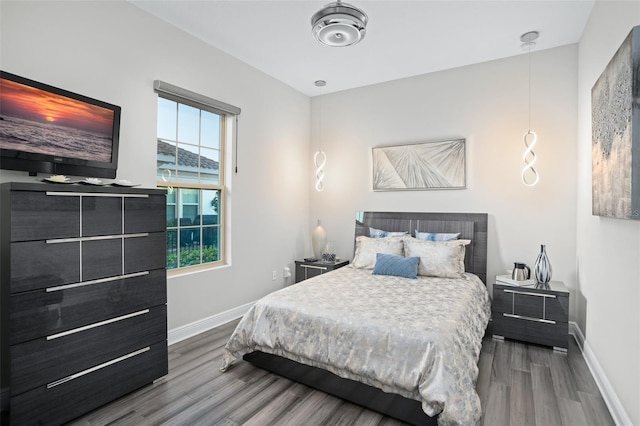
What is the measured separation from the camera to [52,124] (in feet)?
7.34

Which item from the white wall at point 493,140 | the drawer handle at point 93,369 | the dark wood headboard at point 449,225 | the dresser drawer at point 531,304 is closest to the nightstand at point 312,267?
the white wall at point 493,140

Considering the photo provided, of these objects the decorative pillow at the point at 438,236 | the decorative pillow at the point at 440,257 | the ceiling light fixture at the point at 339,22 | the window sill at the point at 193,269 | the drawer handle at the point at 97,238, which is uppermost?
the ceiling light fixture at the point at 339,22

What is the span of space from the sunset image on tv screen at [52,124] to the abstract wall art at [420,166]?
3078mm

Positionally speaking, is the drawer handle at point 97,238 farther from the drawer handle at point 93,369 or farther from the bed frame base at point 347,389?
the bed frame base at point 347,389

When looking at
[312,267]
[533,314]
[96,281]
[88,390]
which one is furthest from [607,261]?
[88,390]

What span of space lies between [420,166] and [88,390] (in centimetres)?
380

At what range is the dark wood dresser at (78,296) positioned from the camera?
1829 mm

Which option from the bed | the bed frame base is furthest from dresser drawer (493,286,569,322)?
the bed frame base

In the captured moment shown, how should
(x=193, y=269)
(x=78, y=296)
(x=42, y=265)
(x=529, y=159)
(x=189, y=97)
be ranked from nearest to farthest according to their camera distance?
(x=42, y=265) < (x=78, y=296) < (x=189, y=97) < (x=193, y=269) < (x=529, y=159)

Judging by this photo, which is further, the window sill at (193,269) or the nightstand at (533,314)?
the window sill at (193,269)

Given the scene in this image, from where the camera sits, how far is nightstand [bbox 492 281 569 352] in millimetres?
2992

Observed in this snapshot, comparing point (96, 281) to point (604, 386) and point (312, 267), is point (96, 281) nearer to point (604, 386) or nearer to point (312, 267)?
point (312, 267)

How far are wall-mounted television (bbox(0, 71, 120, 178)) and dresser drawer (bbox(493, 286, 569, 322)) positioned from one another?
3.56 m

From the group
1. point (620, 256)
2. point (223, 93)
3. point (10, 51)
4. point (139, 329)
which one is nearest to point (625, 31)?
point (620, 256)
